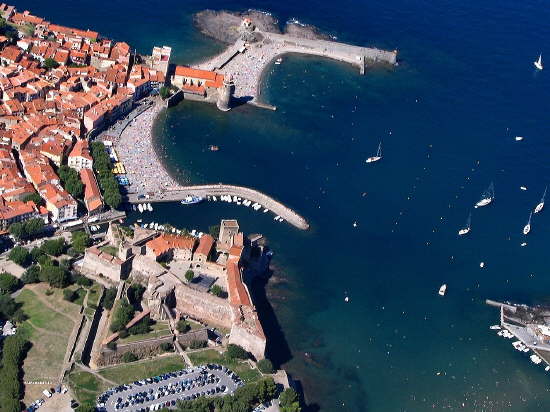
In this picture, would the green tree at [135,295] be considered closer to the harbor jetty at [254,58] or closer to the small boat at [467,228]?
the small boat at [467,228]

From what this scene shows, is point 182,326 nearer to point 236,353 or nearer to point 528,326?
point 236,353

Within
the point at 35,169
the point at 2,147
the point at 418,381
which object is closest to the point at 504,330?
the point at 418,381

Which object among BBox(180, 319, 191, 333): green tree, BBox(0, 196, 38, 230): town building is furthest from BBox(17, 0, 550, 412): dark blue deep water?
BBox(0, 196, 38, 230): town building

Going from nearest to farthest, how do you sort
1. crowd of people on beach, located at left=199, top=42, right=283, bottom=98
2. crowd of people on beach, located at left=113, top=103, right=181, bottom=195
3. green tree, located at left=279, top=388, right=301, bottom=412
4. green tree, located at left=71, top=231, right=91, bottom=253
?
1. green tree, located at left=279, top=388, right=301, bottom=412
2. green tree, located at left=71, top=231, right=91, bottom=253
3. crowd of people on beach, located at left=113, top=103, right=181, bottom=195
4. crowd of people on beach, located at left=199, top=42, right=283, bottom=98

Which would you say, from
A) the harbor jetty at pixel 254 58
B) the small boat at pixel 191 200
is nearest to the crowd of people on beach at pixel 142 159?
the small boat at pixel 191 200

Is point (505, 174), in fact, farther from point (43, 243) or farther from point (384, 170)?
point (43, 243)

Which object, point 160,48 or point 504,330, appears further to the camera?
point 160,48

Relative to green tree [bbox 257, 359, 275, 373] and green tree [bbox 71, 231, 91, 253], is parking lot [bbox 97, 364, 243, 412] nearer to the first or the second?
green tree [bbox 257, 359, 275, 373]
